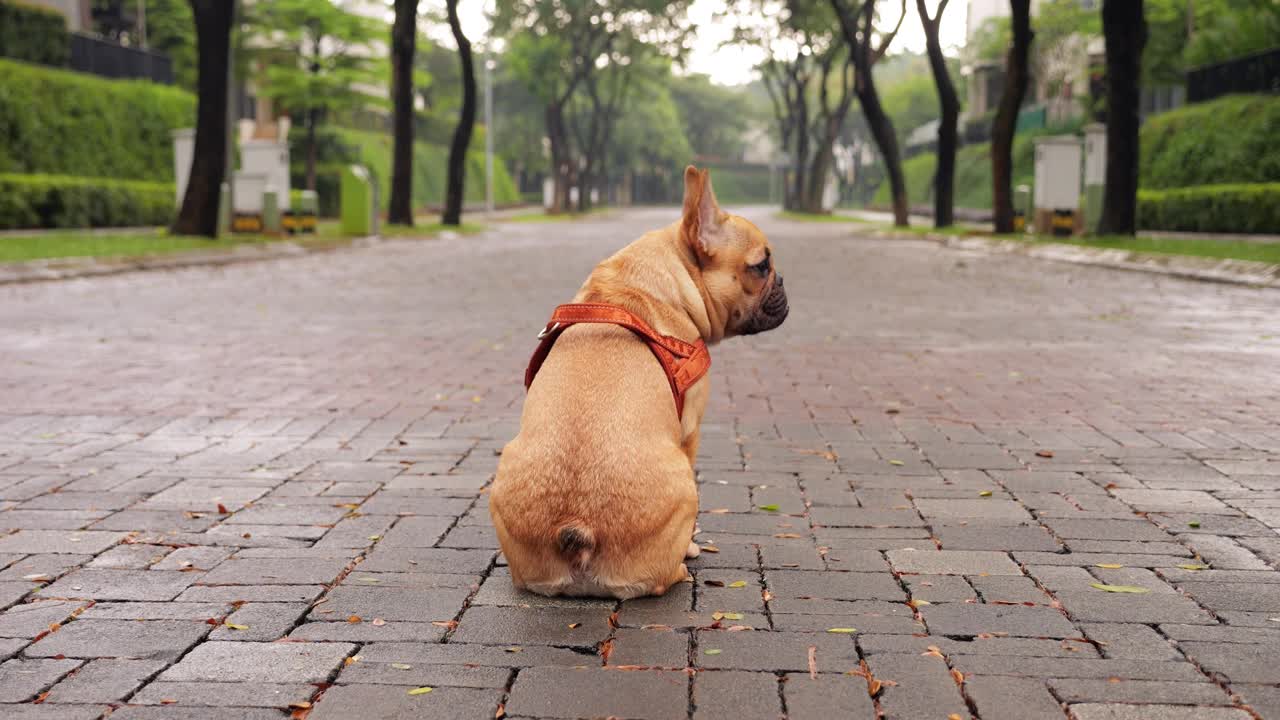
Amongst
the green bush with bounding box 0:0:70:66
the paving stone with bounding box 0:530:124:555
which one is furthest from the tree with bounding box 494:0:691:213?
the paving stone with bounding box 0:530:124:555

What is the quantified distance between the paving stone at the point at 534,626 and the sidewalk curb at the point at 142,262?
48.3 ft

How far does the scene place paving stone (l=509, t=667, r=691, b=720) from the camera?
10.2 ft

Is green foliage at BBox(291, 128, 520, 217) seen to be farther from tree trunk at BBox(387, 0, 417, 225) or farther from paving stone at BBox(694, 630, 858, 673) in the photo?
paving stone at BBox(694, 630, 858, 673)

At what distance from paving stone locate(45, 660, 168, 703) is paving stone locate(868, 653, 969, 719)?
1918 mm

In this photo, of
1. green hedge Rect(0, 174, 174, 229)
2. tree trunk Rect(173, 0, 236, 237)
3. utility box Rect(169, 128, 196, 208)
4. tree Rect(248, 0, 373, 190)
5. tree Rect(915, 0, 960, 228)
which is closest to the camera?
tree trunk Rect(173, 0, 236, 237)

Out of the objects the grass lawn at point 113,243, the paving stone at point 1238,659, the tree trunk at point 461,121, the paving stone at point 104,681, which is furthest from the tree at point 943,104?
the paving stone at point 104,681

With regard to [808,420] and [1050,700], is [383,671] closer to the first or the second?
[1050,700]

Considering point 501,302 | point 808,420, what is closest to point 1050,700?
point 808,420

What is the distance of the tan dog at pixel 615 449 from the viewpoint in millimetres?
3756

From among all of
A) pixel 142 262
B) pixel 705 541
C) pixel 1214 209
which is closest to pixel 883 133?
pixel 1214 209

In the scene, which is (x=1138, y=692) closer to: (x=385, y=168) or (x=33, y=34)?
(x=33, y=34)

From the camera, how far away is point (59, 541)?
4656mm

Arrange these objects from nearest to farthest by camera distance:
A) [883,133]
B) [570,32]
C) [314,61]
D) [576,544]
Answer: [576,544], [883,133], [314,61], [570,32]

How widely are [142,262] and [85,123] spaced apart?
50.3ft
